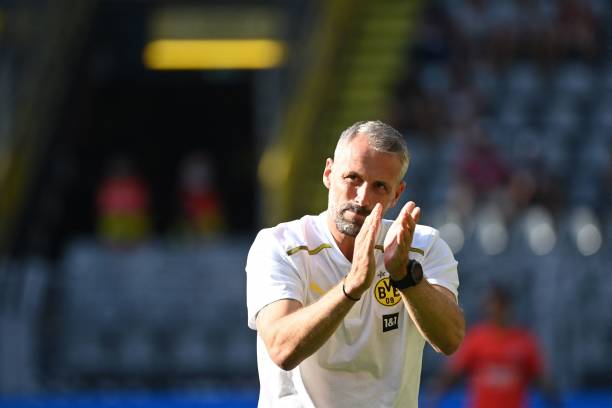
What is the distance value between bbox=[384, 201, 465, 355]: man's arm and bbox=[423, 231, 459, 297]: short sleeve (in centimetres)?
12

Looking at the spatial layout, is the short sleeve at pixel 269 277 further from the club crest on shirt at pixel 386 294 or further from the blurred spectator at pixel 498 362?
the blurred spectator at pixel 498 362

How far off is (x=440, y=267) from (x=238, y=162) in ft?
65.3

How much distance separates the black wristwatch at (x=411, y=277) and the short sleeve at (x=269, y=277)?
391 mm

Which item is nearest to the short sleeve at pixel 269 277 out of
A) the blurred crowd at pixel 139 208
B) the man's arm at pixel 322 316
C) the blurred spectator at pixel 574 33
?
the man's arm at pixel 322 316

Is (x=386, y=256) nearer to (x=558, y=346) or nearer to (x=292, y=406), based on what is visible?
(x=292, y=406)

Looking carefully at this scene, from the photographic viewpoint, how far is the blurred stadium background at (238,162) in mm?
16859

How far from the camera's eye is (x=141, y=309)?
17.6 metres

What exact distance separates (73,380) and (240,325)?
1.91 metres

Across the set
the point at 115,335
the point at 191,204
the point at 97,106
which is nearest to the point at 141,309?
the point at 115,335

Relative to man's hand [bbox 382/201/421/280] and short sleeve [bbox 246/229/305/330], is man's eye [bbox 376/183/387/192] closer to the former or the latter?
man's hand [bbox 382/201/421/280]

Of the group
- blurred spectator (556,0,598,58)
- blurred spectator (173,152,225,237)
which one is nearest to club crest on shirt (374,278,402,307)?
blurred spectator (173,152,225,237)

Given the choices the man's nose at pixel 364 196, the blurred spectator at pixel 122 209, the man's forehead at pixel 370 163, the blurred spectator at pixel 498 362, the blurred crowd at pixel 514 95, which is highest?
the blurred crowd at pixel 514 95

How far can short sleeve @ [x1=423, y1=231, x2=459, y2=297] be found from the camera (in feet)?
16.6


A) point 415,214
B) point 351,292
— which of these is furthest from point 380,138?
point 351,292
